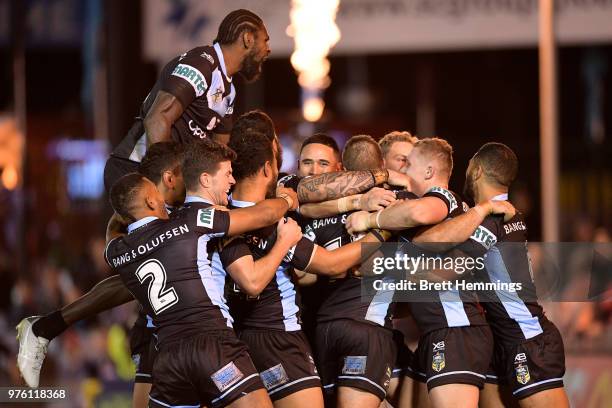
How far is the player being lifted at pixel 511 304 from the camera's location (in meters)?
6.85

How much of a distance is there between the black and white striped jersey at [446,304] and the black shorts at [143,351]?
1.68 m

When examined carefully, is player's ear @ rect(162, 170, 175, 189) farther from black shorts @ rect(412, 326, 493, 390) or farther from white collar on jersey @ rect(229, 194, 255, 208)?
black shorts @ rect(412, 326, 493, 390)

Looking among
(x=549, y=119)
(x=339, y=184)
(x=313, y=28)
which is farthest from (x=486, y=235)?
(x=313, y=28)

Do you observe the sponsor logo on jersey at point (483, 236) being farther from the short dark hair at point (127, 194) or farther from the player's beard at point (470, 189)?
the short dark hair at point (127, 194)

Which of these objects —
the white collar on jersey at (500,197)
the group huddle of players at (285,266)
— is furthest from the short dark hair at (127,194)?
the white collar on jersey at (500,197)

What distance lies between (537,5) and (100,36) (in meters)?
8.22

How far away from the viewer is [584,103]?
90.4 feet

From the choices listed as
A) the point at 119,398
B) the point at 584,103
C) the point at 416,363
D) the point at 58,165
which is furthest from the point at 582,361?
the point at 584,103

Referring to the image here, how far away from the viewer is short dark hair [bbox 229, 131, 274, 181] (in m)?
6.62

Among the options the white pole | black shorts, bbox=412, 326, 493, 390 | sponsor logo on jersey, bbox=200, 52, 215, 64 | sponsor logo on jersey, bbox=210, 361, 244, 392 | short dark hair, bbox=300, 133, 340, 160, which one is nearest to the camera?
sponsor logo on jersey, bbox=210, 361, 244, 392

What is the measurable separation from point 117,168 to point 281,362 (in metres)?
1.67

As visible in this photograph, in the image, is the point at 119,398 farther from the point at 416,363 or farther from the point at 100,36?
the point at 100,36

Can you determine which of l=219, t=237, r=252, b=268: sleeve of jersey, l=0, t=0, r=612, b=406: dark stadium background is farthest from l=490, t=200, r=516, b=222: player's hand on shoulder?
l=0, t=0, r=612, b=406: dark stadium background

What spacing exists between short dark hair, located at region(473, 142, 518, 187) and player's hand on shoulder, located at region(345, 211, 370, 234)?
2.66ft
